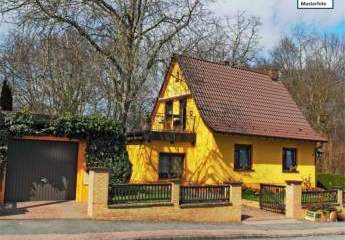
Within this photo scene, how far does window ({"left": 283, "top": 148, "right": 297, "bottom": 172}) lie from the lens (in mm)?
29500

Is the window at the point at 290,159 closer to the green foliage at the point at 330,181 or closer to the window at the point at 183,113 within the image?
the green foliage at the point at 330,181

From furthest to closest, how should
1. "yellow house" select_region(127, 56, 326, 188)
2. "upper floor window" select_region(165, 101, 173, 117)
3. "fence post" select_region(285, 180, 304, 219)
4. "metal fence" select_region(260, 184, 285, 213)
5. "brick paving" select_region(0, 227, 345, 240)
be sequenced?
"upper floor window" select_region(165, 101, 173, 117) < "yellow house" select_region(127, 56, 326, 188) < "metal fence" select_region(260, 184, 285, 213) < "fence post" select_region(285, 180, 304, 219) < "brick paving" select_region(0, 227, 345, 240)

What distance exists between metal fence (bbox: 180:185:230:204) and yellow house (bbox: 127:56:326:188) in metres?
7.21

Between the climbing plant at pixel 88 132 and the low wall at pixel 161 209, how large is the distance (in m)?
1.68

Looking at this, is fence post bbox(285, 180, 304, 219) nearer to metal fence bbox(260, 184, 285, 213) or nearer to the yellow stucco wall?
metal fence bbox(260, 184, 285, 213)

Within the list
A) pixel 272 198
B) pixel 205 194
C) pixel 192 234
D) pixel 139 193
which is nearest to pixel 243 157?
pixel 272 198

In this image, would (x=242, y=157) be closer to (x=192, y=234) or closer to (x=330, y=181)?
(x=330, y=181)

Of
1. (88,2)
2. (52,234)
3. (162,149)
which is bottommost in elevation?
(52,234)

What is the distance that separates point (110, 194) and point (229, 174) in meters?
11.4

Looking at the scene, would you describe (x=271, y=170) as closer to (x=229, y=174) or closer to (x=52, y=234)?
(x=229, y=174)

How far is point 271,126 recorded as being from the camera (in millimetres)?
29156

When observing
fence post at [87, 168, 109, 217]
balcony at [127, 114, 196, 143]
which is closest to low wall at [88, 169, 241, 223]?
fence post at [87, 168, 109, 217]

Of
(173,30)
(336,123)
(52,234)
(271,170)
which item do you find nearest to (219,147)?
(271,170)

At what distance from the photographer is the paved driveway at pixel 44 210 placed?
51.3ft
